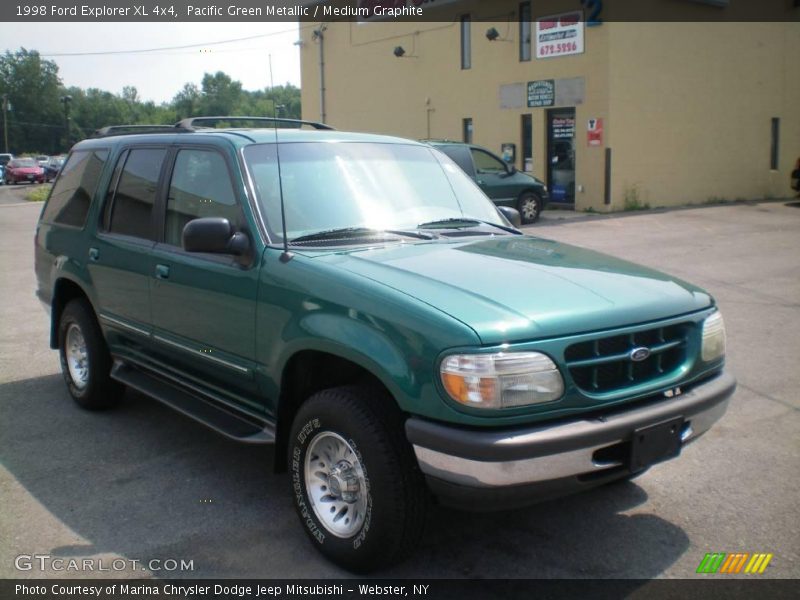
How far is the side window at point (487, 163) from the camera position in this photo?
17.5 meters

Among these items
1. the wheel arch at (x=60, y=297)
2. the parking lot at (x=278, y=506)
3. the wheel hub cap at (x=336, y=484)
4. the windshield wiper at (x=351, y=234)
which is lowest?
the parking lot at (x=278, y=506)

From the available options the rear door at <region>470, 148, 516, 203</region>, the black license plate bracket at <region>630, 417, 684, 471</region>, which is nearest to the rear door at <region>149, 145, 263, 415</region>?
the black license plate bracket at <region>630, 417, 684, 471</region>

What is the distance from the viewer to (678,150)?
2255 centimetres

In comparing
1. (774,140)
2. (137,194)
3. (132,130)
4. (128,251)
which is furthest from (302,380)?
(774,140)

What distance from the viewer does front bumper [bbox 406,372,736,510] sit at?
10.0 feet

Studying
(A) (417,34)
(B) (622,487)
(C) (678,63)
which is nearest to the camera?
(B) (622,487)

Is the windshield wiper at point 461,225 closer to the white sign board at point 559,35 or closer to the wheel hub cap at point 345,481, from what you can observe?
the wheel hub cap at point 345,481

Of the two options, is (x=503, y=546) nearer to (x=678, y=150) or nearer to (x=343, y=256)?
(x=343, y=256)

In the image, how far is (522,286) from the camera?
355 cm

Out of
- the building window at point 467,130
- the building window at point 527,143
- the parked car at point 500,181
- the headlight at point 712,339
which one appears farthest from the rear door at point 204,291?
the building window at point 467,130

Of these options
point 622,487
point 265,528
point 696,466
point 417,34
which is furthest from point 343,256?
point 417,34

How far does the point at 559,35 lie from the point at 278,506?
1971 cm

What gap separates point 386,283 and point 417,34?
24.4 m

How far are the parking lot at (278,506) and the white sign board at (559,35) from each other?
1610cm
